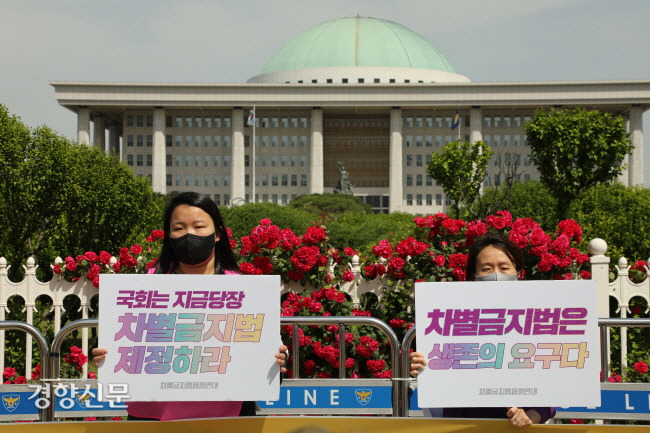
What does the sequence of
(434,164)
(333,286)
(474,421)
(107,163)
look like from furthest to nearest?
(434,164)
(107,163)
(333,286)
(474,421)

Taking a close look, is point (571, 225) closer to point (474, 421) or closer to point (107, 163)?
point (474, 421)

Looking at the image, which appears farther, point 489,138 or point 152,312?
point 489,138

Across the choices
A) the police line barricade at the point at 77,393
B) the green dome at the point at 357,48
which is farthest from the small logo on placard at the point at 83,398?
the green dome at the point at 357,48

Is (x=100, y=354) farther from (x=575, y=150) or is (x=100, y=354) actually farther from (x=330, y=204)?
(x=330, y=204)

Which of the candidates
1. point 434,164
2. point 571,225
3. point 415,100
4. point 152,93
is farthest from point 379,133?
point 571,225

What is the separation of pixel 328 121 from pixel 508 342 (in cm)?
9623

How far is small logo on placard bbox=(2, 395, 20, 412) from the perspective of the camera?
4.38m

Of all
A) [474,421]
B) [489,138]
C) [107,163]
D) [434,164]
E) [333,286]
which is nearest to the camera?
[474,421]

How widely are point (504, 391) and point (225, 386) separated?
1417mm

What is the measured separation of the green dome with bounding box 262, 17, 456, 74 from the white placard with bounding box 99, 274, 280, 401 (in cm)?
10212

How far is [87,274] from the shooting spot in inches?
273

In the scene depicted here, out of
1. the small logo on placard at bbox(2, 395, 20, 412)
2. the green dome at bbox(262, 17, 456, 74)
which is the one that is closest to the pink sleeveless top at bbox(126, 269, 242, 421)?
the small logo on placard at bbox(2, 395, 20, 412)

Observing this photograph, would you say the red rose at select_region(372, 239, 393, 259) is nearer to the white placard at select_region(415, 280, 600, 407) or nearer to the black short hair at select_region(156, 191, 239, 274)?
the black short hair at select_region(156, 191, 239, 274)

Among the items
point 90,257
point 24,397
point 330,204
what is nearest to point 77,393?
point 24,397
